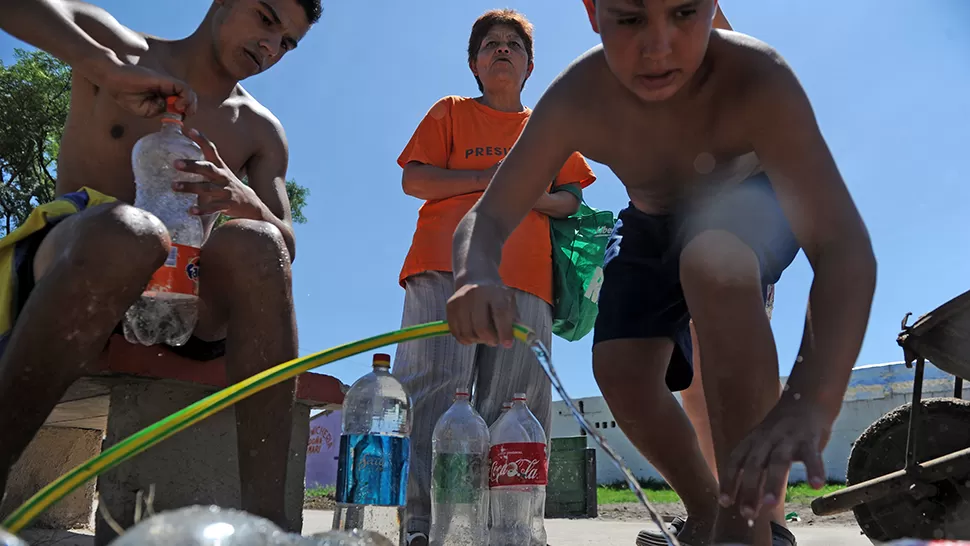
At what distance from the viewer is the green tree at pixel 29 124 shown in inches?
649

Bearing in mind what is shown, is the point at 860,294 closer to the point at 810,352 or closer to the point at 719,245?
the point at 810,352

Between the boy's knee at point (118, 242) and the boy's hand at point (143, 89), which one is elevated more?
the boy's hand at point (143, 89)

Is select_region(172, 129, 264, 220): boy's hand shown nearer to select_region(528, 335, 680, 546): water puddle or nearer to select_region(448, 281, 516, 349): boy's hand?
select_region(448, 281, 516, 349): boy's hand

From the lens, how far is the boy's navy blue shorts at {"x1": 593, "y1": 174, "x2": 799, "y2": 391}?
2379 millimetres

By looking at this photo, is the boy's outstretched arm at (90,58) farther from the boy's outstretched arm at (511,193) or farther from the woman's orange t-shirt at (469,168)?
the woman's orange t-shirt at (469,168)

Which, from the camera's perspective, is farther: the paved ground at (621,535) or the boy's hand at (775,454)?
the paved ground at (621,535)

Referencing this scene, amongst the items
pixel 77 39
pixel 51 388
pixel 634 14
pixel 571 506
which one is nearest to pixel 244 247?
pixel 51 388

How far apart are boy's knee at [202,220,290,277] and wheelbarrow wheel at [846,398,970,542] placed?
10.8 ft

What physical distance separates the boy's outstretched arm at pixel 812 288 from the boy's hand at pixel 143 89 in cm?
169

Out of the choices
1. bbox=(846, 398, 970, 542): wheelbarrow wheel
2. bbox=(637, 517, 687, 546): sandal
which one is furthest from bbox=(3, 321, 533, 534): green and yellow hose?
bbox=(846, 398, 970, 542): wheelbarrow wheel

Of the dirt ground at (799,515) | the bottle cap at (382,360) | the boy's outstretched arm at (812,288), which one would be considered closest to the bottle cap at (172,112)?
the bottle cap at (382,360)

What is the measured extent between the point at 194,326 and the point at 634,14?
5.54ft

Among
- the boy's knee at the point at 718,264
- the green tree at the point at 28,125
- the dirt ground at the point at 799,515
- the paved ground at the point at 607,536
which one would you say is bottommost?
the paved ground at the point at 607,536

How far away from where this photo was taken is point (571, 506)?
9914mm
